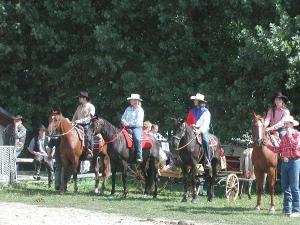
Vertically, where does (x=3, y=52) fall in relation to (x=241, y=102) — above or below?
above

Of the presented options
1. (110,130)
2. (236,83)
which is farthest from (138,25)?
(110,130)

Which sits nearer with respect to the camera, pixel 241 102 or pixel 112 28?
pixel 241 102

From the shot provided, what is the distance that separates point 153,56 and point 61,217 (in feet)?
46.6

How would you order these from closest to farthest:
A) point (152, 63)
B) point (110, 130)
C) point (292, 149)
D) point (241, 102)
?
point (292, 149)
point (110, 130)
point (241, 102)
point (152, 63)

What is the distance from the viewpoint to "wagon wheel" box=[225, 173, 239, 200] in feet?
71.7

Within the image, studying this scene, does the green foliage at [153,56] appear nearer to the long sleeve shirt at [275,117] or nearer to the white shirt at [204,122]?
the white shirt at [204,122]

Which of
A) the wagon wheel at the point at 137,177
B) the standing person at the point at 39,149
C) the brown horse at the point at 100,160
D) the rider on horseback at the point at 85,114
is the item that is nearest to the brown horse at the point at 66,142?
the rider on horseback at the point at 85,114

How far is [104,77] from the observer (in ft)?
93.7

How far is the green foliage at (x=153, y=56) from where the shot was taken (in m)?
24.5

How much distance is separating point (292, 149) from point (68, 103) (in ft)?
50.0

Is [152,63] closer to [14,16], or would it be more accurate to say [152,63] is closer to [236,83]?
[236,83]

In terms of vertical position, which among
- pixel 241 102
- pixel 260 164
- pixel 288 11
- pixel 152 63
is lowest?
pixel 260 164

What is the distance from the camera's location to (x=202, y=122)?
19641 millimetres

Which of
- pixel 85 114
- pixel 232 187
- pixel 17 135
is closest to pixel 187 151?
pixel 232 187
